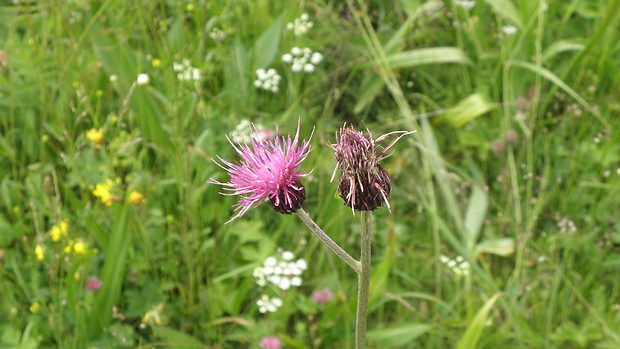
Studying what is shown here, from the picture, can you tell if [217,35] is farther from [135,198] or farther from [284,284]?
[284,284]

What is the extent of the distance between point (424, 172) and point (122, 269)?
4.65 feet

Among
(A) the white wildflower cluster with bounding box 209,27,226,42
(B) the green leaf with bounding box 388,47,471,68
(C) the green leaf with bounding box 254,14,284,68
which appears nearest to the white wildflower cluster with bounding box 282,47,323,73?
(C) the green leaf with bounding box 254,14,284,68

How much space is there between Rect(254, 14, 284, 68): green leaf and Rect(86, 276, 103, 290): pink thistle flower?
4.00 ft

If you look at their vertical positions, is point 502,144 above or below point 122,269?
below

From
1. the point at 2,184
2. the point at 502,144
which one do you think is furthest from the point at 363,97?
the point at 2,184

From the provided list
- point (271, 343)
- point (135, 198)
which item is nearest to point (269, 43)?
point (135, 198)

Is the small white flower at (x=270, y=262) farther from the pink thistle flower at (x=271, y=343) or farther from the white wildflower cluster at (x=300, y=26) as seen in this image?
the white wildflower cluster at (x=300, y=26)

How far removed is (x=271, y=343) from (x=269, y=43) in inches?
56.1

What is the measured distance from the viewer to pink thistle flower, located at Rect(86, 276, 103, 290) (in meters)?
1.88

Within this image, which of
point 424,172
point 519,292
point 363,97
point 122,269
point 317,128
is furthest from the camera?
point 363,97

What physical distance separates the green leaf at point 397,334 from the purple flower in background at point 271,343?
0.34 metres

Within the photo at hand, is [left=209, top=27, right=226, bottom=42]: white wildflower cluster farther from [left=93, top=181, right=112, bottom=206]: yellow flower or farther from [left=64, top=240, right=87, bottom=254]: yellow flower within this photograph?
[left=64, top=240, right=87, bottom=254]: yellow flower

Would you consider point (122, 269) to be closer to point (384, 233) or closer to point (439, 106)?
point (384, 233)

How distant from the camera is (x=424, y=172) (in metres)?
2.70
